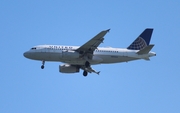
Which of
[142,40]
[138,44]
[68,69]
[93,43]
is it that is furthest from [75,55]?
[142,40]

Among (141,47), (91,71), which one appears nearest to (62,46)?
(91,71)

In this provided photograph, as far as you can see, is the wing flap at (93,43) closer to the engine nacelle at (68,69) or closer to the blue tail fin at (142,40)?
the engine nacelle at (68,69)

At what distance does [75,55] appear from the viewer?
63.9 metres

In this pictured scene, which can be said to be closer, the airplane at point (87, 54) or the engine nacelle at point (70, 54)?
the engine nacelle at point (70, 54)

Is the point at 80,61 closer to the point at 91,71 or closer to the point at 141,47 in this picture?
the point at 91,71

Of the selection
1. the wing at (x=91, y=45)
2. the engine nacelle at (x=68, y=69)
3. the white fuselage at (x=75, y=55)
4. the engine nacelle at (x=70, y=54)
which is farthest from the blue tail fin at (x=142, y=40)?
the engine nacelle at (x=70, y=54)

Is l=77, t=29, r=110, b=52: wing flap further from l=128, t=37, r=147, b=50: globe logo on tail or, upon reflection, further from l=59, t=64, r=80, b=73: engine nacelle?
l=128, t=37, r=147, b=50: globe logo on tail

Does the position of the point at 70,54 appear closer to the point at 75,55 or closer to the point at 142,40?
the point at 75,55

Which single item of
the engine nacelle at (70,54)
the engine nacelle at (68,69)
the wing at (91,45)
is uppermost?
the wing at (91,45)

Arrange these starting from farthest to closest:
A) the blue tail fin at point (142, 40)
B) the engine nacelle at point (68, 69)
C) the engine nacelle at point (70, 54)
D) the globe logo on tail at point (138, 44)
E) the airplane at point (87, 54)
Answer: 1. the engine nacelle at point (68, 69)
2. the blue tail fin at point (142, 40)
3. the globe logo on tail at point (138, 44)
4. the airplane at point (87, 54)
5. the engine nacelle at point (70, 54)

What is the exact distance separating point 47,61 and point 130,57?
12.4m

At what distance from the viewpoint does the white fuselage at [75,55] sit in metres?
64.1

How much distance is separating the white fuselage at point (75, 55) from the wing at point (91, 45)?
0.94 metres

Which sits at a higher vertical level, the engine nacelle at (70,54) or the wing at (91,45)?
the wing at (91,45)
